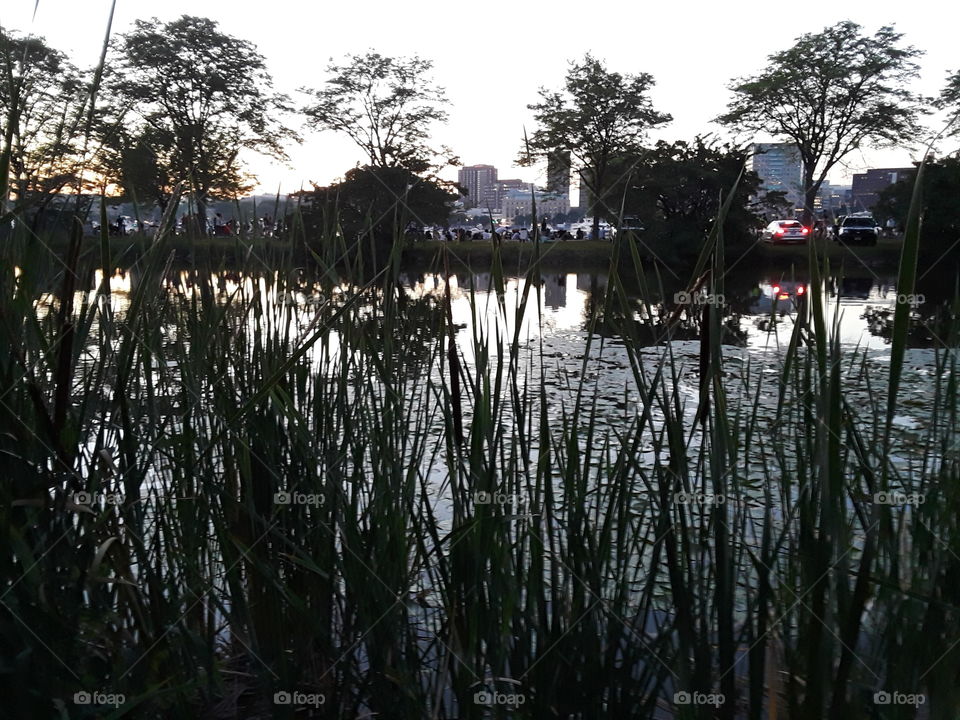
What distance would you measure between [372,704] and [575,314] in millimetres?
8579

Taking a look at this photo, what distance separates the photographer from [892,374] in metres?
0.67

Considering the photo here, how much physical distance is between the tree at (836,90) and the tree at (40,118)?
22.1 meters

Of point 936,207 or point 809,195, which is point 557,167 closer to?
point 809,195

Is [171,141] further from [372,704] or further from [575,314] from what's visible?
[575,314]

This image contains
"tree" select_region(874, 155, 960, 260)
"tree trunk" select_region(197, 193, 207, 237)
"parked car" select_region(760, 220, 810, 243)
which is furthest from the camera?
"tree" select_region(874, 155, 960, 260)

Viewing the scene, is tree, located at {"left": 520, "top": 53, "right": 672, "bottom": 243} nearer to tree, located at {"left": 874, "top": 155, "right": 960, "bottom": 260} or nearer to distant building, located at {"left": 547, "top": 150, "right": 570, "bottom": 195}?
tree, located at {"left": 874, "top": 155, "right": 960, "bottom": 260}

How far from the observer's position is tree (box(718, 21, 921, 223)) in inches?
861

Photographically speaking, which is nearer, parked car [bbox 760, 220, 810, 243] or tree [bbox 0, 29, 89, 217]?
tree [bbox 0, 29, 89, 217]

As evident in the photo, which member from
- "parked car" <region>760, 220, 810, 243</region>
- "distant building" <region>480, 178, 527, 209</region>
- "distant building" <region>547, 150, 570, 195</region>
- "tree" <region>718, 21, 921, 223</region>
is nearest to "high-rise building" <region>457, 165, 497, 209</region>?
"distant building" <region>480, 178, 527, 209</region>

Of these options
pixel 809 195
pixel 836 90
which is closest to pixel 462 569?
pixel 809 195

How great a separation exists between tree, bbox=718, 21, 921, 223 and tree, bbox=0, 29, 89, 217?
72.4 feet

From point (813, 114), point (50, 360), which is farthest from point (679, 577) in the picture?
point (813, 114)

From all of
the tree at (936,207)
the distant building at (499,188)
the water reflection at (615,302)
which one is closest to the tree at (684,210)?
the water reflection at (615,302)

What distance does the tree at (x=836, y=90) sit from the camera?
71.8 feet
